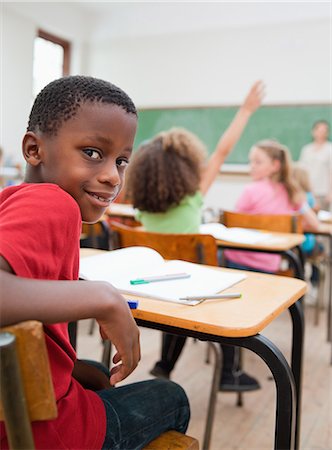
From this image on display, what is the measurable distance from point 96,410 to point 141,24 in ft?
21.4

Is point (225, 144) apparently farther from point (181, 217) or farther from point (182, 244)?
point (182, 244)

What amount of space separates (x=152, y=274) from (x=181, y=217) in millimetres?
915

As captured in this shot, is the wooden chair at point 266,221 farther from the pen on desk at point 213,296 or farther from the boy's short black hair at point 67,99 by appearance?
the boy's short black hair at point 67,99

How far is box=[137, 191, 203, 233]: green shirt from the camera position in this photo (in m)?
1.95

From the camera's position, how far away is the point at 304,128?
5852 millimetres

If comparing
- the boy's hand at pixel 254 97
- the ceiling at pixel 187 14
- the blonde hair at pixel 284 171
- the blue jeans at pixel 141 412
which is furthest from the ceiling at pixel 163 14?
the blue jeans at pixel 141 412

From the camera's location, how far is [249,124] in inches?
240

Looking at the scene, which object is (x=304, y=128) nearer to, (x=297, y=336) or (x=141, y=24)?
(x=141, y=24)

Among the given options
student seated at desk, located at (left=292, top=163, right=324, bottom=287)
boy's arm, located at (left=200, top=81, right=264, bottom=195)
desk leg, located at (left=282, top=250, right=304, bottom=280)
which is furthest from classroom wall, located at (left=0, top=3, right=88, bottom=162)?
desk leg, located at (left=282, top=250, right=304, bottom=280)

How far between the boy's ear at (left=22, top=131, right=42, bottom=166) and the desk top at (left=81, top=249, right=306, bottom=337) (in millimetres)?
297

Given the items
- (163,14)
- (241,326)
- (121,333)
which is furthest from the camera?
(163,14)

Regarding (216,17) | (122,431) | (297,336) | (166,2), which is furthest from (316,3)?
(122,431)

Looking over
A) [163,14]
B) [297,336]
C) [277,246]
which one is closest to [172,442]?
[297,336]

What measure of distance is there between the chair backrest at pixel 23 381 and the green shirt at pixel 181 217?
1.44 meters
